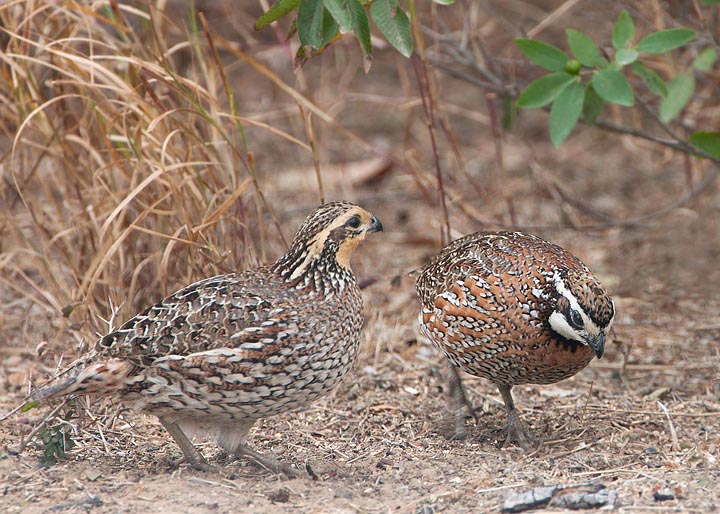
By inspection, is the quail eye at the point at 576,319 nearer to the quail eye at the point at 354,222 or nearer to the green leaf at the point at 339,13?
the quail eye at the point at 354,222

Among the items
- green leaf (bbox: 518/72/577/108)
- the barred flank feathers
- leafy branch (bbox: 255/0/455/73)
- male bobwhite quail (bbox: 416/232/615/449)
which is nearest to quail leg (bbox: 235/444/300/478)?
the barred flank feathers

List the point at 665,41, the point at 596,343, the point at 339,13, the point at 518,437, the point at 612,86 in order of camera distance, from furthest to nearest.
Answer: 1. the point at 665,41
2. the point at 612,86
3. the point at 518,437
4. the point at 596,343
5. the point at 339,13

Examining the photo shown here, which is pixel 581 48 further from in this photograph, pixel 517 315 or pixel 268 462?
pixel 268 462

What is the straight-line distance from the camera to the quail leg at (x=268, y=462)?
413 centimetres

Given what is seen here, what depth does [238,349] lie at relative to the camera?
386 cm

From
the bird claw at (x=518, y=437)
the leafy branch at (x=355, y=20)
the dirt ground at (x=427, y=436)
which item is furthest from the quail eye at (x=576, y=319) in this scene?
the leafy branch at (x=355, y=20)

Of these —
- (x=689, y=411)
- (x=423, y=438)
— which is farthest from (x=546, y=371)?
(x=689, y=411)

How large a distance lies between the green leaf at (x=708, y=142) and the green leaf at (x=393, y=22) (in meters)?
2.28

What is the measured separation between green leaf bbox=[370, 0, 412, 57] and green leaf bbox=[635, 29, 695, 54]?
151 cm

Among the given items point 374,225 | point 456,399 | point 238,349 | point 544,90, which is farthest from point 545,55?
point 238,349

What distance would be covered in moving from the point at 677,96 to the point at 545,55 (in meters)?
1.11

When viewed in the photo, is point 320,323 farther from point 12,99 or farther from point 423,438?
point 12,99

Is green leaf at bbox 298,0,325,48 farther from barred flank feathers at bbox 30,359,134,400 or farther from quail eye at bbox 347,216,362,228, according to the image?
barred flank feathers at bbox 30,359,134,400

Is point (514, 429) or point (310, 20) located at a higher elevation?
point (310, 20)
